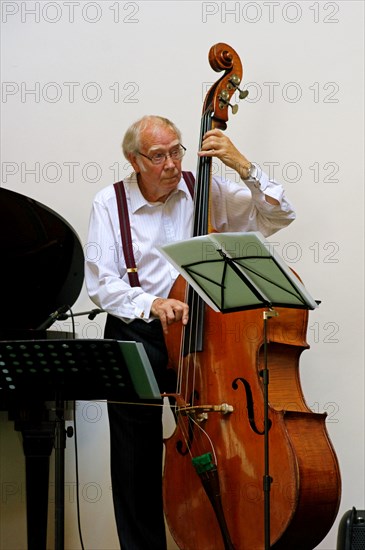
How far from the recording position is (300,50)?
12.4ft

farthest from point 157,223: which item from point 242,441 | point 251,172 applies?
point 242,441

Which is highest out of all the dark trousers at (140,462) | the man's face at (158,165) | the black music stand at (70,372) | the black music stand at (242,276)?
the man's face at (158,165)

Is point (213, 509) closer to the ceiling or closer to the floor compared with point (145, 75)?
closer to the floor

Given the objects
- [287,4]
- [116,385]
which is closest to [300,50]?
[287,4]

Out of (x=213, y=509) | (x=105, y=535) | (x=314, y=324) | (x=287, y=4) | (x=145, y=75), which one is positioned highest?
(x=287, y=4)

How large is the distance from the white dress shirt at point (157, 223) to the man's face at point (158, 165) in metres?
0.07

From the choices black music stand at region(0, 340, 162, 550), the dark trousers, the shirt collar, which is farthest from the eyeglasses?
black music stand at region(0, 340, 162, 550)

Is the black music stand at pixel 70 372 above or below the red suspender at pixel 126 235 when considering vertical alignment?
below

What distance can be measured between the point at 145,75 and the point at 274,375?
1625mm

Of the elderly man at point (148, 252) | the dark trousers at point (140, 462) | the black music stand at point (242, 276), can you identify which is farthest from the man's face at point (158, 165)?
the black music stand at point (242, 276)

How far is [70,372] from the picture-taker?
2471 mm

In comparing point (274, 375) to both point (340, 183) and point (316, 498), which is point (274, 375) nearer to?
point (316, 498)

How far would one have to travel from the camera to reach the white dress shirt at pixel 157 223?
3066 mm

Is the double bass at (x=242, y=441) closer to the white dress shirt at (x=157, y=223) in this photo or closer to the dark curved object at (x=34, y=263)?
the white dress shirt at (x=157, y=223)
